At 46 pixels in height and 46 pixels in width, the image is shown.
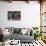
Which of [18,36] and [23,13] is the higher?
[23,13]

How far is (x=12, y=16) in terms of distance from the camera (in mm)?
4684

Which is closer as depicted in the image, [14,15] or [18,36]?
[18,36]

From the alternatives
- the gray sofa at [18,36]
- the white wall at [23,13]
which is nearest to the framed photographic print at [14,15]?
the white wall at [23,13]

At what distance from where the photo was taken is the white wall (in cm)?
465

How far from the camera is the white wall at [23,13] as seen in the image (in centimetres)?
465

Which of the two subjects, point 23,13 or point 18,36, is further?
point 23,13

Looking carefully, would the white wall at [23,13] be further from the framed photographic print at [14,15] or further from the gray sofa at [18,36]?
the gray sofa at [18,36]

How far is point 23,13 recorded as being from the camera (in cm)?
469

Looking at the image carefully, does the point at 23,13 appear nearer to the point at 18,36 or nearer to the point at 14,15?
the point at 14,15

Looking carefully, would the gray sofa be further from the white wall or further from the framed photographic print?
the framed photographic print

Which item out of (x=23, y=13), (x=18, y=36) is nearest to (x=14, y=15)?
(x=23, y=13)

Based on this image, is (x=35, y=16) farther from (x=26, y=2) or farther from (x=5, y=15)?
(x=5, y=15)

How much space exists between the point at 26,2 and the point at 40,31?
52.2 inches

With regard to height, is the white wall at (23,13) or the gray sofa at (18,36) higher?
the white wall at (23,13)
